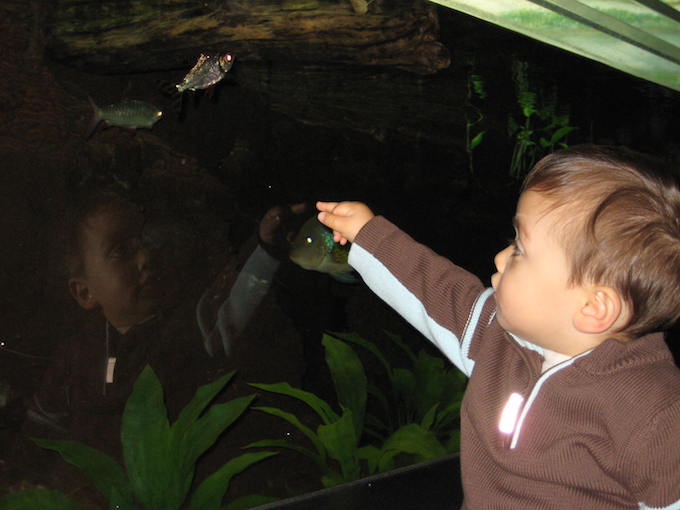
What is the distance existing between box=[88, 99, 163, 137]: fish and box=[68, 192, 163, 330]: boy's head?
0.23 m

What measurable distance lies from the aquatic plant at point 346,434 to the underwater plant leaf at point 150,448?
1.21 ft

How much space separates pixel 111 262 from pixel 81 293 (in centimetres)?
14

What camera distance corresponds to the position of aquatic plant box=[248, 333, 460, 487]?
2498 mm

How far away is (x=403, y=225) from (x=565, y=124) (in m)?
1.26

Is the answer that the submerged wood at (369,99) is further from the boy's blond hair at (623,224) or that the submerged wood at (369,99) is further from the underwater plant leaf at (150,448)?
the boy's blond hair at (623,224)

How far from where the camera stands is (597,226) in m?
1.13

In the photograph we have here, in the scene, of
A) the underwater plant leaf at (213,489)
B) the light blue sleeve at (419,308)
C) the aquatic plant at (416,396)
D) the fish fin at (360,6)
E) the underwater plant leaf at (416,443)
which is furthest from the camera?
the aquatic plant at (416,396)

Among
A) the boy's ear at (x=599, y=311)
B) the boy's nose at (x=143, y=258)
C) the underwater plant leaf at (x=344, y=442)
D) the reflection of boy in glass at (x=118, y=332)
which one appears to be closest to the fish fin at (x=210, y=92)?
the reflection of boy in glass at (x=118, y=332)

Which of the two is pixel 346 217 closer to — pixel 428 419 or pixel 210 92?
pixel 210 92

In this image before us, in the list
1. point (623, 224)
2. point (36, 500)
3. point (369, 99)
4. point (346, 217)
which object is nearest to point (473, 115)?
point (369, 99)

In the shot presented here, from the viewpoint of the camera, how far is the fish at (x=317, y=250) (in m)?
2.47

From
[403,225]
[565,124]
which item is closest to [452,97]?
[403,225]

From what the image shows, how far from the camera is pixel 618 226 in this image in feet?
3.65

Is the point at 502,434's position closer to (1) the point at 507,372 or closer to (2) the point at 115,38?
(1) the point at 507,372
